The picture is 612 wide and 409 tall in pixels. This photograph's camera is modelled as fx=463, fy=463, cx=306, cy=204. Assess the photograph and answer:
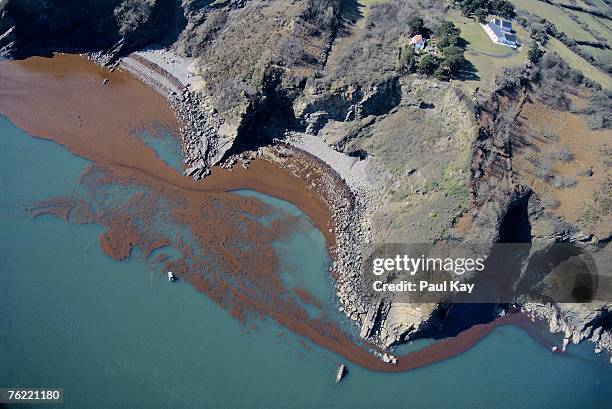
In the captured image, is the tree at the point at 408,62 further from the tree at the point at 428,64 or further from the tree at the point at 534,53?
the tree at the point at 534,53

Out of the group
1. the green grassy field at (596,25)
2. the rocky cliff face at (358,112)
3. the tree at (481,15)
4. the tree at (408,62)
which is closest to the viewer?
the rocky cliff face at (358,112)

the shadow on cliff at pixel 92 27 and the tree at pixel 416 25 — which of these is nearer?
the shadow on cliff at pixel 92 27

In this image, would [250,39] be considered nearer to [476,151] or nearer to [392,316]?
[476,151]

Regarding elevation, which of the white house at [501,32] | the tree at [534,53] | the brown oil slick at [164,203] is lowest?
the brown oil slick at [164,203]

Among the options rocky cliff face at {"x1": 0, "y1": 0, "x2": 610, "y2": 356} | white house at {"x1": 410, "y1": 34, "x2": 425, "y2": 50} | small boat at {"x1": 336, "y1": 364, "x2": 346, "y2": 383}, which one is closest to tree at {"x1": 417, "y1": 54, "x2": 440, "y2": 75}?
rocky cliff face at {"x1": 0, "y1": 0, "x2": 610, "y2": 356}

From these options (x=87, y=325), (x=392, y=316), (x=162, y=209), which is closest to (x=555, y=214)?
(x=392, y=316)

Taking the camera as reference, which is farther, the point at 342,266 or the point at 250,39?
the point at 250,39

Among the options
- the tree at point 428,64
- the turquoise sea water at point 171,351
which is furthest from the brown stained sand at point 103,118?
the tree at point 428,64
